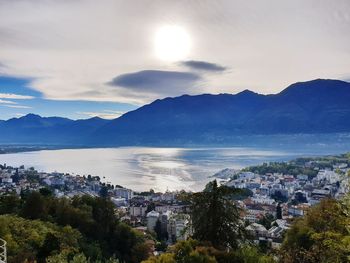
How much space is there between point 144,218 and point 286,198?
25.3 m

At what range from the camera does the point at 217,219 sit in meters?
9.54

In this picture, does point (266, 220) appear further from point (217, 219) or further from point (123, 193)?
point (217, 219)

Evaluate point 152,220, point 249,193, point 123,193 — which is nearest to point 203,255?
point 152,220

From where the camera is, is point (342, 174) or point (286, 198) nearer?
point (342, 174)

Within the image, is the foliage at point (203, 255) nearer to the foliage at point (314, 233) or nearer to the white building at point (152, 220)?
the foliage at point (314, 233)

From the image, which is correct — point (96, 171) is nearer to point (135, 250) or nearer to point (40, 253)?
point (135, 250)

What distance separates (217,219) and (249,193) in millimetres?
46763

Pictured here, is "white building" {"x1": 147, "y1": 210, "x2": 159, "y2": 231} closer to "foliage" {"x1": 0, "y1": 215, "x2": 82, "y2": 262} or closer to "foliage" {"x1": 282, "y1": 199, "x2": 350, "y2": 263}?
"foliage" {"x1": 0, "y1": 215, "x2": 82, "y2": 262}

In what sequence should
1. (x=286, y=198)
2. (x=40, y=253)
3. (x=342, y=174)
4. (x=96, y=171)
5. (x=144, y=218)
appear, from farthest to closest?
(x=96, y=171)
(x=286, y=198)
(x=144, y=218)
(x=40, y=253)
(x=342, y=174)

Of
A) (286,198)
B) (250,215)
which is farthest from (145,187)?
(250,215)

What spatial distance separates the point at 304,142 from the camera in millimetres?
168875

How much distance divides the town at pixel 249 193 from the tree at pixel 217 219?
52.8ft

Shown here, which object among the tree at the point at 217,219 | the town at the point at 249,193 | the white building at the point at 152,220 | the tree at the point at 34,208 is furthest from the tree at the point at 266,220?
the tree at the point at 217,219

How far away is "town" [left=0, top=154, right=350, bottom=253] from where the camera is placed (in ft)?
109
